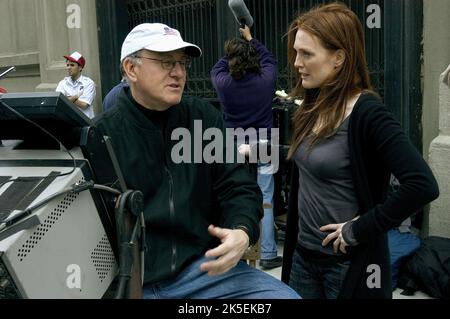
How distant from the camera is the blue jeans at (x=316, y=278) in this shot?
7.76ft

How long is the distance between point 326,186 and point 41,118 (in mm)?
1266

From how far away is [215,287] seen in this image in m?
2.12

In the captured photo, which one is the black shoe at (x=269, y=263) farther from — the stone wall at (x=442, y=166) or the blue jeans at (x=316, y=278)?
the blue jeans at (x=316, y=278)

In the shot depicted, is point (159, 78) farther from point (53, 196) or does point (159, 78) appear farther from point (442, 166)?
point (442, 166)

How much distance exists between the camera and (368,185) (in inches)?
90.4

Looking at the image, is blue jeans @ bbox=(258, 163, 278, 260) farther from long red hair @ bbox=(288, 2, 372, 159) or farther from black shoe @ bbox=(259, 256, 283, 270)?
long red hair @ bbox=(288, 2, 372, 159)

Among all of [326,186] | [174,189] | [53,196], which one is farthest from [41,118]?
[326,186]

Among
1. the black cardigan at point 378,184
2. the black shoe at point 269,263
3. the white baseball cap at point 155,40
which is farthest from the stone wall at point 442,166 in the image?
the white baseball cap at point 155,40

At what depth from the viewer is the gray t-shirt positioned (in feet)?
7.66

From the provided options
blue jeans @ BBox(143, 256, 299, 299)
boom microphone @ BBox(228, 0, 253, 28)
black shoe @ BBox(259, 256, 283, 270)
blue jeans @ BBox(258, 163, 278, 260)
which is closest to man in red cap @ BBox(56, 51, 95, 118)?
boom microphone @ BBox(228, 0, 253, 28)

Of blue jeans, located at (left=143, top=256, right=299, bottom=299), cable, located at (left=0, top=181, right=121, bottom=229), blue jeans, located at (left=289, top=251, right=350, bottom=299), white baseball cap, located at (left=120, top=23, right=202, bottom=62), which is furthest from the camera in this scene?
blue jeans, located at (left=289, top=251, right=350, bottom=299)

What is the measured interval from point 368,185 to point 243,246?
0.63 metres

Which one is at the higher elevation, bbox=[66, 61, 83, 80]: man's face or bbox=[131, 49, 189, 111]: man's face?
bbox=[131, 49, 189, 111]: man's face

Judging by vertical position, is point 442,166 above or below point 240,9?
below
